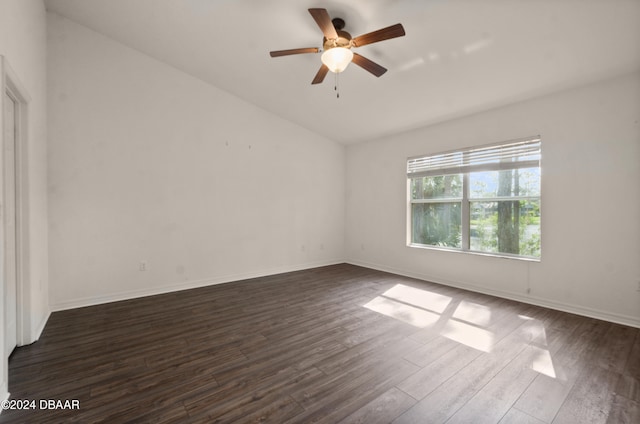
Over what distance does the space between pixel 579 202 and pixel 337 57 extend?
3.26 metres

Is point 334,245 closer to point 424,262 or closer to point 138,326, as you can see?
point 424,262

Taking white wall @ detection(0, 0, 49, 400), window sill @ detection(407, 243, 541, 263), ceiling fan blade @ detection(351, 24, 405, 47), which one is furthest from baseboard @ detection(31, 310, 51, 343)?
window sill @ detection(407, 243, 541, 263)

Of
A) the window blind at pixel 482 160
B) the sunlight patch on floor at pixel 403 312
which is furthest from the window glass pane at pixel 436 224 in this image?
the sunlight patch on floor at pixel 403 312

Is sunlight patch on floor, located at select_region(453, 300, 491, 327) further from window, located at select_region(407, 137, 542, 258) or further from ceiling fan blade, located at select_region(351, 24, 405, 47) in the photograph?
ceiling fan blade, located at select_region(351, 24, 405, 47)

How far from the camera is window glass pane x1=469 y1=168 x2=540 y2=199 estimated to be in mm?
3734

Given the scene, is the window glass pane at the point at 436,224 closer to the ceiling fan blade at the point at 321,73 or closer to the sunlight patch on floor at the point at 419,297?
the sunlight patch on floor at the point at 419,297

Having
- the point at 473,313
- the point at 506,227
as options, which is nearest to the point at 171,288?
the point at 473,313

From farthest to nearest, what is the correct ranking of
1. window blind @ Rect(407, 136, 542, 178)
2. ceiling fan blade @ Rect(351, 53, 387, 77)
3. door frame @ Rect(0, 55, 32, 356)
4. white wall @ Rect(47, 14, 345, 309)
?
window blind @ Rect(407, 136, 542, 178), white wall @ Rect(47, 14, 345, 309), ceiling fan blade @ Rect(351, 53, 387, 77), door frame @ Rect(0, 55, 32, 356)

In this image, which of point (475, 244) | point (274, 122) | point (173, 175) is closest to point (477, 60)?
point (475, 244)

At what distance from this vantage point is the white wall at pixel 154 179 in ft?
11.4

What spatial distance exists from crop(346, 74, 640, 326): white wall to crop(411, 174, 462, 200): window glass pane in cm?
55

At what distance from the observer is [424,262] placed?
489 centimetres

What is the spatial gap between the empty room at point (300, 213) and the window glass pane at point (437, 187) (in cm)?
3

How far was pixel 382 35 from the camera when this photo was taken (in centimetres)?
235
